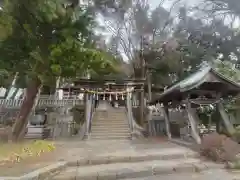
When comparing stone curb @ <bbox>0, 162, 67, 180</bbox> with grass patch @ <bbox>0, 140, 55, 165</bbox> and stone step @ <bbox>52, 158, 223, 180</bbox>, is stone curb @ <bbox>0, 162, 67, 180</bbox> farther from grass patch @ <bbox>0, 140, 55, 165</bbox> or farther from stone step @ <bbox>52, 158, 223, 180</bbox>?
grass patch @ <bbox>0, 140, 55, 165</bbox>

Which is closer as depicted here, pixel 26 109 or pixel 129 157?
pixel 129 157

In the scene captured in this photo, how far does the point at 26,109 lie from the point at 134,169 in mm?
6699

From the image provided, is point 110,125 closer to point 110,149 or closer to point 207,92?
point 110,149

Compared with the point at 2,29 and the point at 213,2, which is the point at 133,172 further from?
the point at 213,2

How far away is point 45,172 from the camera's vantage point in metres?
5.36

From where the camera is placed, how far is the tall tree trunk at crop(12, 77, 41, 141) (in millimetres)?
10405

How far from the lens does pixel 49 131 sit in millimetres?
14750

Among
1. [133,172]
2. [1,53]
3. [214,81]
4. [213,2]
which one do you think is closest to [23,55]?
[1,53]

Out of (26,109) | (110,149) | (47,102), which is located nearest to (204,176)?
(110,149)

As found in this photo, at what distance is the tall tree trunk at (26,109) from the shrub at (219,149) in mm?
7690

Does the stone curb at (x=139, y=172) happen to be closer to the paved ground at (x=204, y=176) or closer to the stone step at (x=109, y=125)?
the paved ground at (x=204, y=176)

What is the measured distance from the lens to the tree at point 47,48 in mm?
9094

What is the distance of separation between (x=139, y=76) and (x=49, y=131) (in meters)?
9.09

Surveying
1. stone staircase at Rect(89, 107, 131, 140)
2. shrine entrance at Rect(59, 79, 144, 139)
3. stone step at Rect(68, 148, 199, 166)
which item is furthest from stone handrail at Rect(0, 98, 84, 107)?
stone step at Rect(68, 148, 199, 166)
